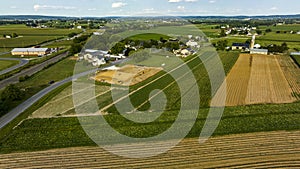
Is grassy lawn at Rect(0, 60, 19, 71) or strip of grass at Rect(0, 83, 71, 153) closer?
strip of grass at Rect(0, 83, 71, 153)

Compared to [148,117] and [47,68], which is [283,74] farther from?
[47,68]

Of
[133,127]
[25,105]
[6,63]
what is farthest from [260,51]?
[6,63]

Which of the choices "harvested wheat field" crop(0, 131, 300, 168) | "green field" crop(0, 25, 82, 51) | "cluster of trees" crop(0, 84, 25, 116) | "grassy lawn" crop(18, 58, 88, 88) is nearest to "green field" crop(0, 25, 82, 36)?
"green field" crop(0, 25, 82, 51)

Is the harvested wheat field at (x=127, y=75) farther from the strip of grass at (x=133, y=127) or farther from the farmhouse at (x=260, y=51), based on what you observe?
the farmhouse at (x=260, y=51)

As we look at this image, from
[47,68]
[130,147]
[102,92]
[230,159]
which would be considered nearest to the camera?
[230,159]

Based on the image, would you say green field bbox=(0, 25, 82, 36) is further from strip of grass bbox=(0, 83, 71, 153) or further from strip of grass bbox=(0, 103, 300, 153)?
strip of grass bbox=(0, 103, 300, 153)

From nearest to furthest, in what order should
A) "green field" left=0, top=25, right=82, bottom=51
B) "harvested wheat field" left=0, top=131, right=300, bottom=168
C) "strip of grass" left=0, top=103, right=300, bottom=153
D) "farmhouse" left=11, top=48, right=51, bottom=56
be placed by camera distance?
"harvested wheat field" left=0, top=131, right=300, bottom=168 → "strip of grass" left=0, top=103, right=300, bottom=153 → "farmhouse" left=11, top=48, right=51, bottom=56 → "green field" left=0, top=25, right=82, bottom=51

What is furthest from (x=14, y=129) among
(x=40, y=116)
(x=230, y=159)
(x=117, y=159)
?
(x=230, y=159)
